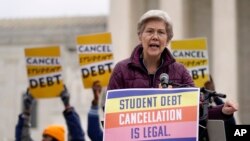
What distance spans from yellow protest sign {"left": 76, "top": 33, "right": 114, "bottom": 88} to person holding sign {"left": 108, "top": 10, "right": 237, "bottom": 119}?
28.1 feet

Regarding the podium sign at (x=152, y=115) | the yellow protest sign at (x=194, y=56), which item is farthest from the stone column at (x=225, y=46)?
the podium sign at (x=152, y=115)

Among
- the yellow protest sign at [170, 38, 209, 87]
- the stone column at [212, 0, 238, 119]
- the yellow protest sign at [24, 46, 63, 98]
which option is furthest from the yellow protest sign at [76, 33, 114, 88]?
the stone column at [212, 0, 238, 119]

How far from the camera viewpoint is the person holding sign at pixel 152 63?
5062mm

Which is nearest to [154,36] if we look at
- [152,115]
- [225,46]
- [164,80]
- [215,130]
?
[164,80]

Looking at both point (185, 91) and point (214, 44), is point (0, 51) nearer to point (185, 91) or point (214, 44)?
point (214, 44)

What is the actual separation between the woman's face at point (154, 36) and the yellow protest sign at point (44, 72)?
9533 mm

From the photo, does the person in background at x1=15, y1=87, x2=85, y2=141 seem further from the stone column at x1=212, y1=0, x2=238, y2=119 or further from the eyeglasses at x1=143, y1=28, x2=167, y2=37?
the stone column at x1=212, y1=0, x2=238, y2=119

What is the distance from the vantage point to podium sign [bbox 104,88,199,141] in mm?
4500

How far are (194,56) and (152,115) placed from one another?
9946 millimetres

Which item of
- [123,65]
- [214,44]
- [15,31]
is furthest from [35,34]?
[123,65]

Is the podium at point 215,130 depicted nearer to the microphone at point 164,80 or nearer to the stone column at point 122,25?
the microphone at point 164,80

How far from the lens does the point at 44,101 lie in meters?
38.5

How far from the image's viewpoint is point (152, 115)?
4.56 m

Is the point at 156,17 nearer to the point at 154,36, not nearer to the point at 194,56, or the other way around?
the point at 154,36
